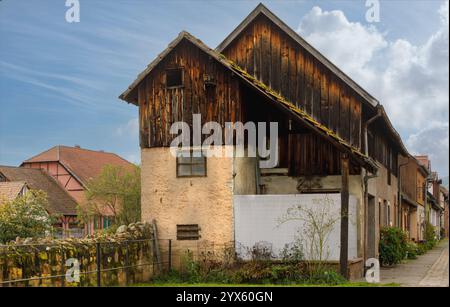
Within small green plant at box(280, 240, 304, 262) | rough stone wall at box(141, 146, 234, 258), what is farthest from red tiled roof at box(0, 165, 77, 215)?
small green plant at box(280, 240, 304, 262)

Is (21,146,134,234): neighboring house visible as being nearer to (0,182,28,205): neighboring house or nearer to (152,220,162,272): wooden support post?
(0,182,28,205): neighboring house

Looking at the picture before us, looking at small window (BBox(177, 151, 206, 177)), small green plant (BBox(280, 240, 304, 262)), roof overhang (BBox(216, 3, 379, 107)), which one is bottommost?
small green plant (BBox(280, 240, 304, 262))

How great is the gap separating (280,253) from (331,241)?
1.47 meters

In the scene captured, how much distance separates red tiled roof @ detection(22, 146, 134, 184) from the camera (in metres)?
56.8

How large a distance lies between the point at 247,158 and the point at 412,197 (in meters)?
27.4

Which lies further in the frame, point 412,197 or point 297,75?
point 412,197

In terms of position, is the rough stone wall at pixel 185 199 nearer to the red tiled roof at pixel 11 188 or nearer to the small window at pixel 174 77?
the small window at pixel 174 77

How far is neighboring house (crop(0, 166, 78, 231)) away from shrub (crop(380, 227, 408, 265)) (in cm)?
3092

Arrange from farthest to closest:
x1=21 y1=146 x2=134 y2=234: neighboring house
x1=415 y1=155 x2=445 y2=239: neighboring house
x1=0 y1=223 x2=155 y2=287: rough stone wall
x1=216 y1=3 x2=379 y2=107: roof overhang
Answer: x1=415 y1=155 x2=445 y2=239: neighboring house, x1=21 y1=146 x2=134 y2=234: neighboring house, x1=216 y1=3 x2=379 y2=107: roof overhang, x1=0 y1=223 x2=155 y2=287: rough stone wall

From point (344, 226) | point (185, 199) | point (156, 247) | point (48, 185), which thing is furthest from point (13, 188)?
point (344, 226)

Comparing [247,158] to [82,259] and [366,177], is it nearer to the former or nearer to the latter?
[366,177]

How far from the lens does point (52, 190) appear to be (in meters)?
54.0
